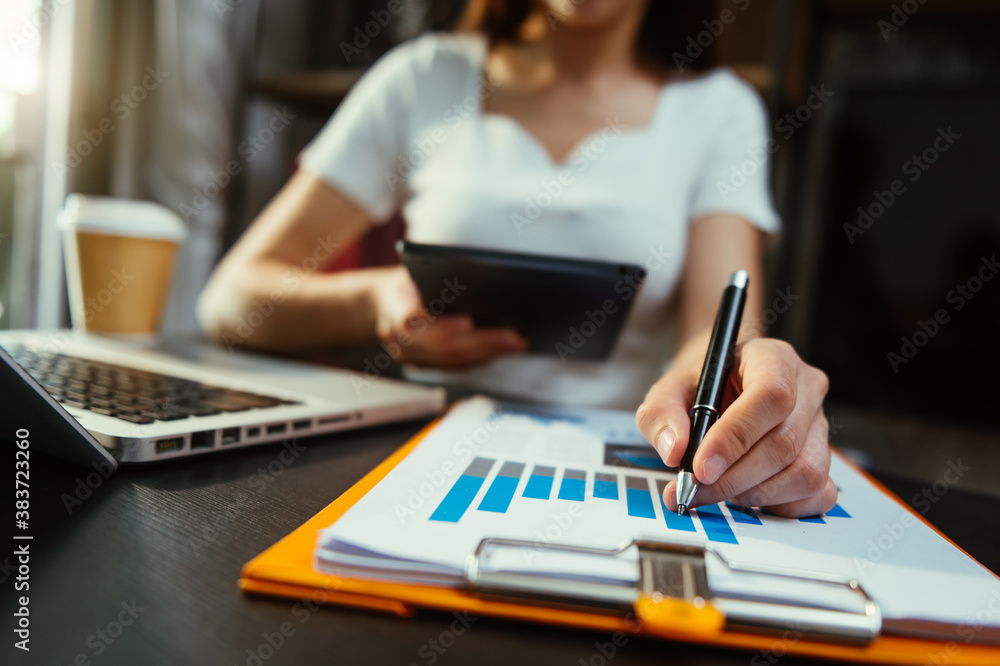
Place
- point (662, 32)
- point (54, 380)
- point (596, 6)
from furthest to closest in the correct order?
point (662, 32) → point (596, 6) → point (54, 380)

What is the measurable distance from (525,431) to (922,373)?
1336mm

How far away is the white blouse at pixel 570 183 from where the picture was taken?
2.76 feet

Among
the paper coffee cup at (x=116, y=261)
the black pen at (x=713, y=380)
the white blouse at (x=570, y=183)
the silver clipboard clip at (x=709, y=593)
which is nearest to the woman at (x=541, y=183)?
the white blouse at (x=570, y=183)

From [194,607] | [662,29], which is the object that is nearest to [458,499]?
[194,607]

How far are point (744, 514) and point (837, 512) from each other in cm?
6

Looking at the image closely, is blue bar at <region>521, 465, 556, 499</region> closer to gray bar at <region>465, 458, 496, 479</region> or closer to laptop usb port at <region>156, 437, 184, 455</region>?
gray bar at <region>465, 458, 496, 479</region>

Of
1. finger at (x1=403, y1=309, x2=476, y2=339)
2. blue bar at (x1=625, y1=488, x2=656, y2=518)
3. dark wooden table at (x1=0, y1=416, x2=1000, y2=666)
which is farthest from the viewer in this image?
finger at (x1=403, y1=309, x2=476, y2=339)

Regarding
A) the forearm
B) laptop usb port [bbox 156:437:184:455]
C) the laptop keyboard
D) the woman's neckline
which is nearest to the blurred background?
the woman's neckline

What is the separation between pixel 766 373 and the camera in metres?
0.34

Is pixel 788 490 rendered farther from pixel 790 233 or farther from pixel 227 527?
pixel 790 233

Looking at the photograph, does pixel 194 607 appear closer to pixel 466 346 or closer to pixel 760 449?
pixel 760 449

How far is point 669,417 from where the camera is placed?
34 cm

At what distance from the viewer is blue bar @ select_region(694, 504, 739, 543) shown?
0.28 meters

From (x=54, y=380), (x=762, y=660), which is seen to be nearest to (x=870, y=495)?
(x=762, y=660)
